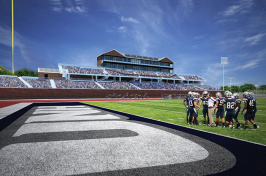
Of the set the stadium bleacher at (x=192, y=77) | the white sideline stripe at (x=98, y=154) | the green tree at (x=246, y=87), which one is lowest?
the white sideline stripe at (x=98, y=154)

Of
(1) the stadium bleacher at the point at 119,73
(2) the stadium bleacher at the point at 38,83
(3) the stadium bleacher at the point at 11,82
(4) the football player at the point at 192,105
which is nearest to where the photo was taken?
(4) the football player at the point at 192,105

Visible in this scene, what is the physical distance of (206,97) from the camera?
26.1ft

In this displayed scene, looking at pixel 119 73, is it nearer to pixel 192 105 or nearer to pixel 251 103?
pixel 192 105

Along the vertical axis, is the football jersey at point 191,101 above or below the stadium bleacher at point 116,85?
below

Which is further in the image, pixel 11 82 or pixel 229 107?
pixel 11 82

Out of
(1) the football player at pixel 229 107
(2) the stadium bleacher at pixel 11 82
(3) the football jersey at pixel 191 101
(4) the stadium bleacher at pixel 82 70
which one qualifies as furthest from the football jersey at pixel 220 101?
(4) the stadium bleacher at pixel 82 70

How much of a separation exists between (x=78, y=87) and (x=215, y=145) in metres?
36.3

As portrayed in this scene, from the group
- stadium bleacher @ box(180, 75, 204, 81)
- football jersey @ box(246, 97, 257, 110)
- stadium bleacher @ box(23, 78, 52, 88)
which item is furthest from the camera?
stadium bleacher @ box(180, 75, 204, 81)

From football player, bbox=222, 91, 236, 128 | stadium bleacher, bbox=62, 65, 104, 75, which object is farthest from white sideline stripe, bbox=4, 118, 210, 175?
stadium bleacher, bbox=62, 65, 104, 75

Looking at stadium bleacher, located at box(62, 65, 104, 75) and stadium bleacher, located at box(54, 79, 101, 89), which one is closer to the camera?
stadium bleacher, located at box(54, 79, 101, 89)

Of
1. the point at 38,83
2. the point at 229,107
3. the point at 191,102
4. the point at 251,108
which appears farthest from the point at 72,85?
the point at 251,108

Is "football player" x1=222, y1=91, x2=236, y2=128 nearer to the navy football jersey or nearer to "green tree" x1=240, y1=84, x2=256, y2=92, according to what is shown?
the navy football jersey

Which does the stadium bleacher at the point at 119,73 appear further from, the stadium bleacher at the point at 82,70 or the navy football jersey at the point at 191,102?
the navy football jersey at the point at 191,102

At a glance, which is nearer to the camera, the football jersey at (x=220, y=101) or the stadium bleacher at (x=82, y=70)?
the football jersey at (x=220, y=101)
